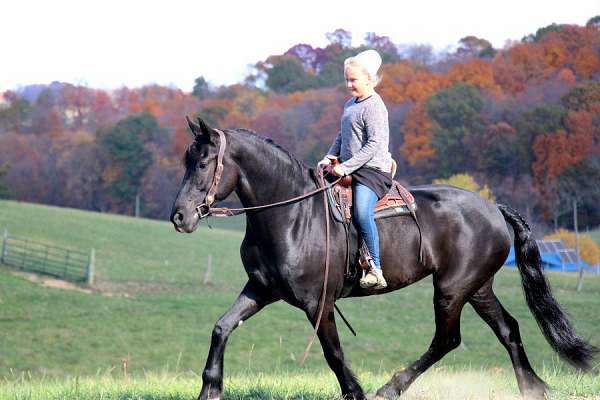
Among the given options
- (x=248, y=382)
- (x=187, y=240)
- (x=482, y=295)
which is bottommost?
(x=187, y=240)

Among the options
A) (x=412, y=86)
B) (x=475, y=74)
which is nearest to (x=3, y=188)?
(x=412, y=86)

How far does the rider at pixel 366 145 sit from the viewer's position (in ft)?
21.4

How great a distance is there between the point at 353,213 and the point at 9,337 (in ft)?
81.1

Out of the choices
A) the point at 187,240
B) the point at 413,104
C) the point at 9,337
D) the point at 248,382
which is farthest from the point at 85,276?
the point at 413,104

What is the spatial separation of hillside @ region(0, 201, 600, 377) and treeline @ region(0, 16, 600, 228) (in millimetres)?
20025

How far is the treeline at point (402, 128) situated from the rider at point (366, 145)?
55982 mm

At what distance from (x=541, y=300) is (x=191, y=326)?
2475 cm

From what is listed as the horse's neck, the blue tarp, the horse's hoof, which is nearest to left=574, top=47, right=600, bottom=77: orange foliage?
the blue tarp

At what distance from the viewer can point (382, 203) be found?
679 centimetres

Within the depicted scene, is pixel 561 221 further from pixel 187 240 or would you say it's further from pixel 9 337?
pixel 9 337

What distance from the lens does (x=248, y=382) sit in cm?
826

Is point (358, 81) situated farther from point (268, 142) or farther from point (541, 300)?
point (541, 300)

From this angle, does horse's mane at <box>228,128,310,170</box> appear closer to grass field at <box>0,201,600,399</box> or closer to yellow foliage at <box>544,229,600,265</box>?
grass field at <box>0,201,600,399</box>

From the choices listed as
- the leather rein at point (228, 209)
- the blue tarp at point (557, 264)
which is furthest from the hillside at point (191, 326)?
the leather rein at point (228, 209)
